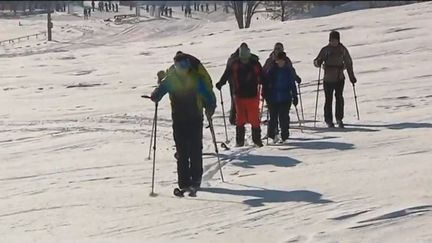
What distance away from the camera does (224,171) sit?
1108 centimetres

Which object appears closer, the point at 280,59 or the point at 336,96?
the point at 280,59

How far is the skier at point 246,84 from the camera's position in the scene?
1246 centimetres

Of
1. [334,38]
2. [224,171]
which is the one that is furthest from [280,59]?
[224,171]

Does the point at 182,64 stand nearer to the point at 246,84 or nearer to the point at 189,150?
the point at 189,150

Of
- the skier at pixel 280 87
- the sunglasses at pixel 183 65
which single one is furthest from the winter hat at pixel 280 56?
the sunglasses at pixel 183 65

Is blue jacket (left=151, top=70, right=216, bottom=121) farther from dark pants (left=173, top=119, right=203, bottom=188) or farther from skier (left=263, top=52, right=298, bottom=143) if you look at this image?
skier (left=263, top=52, right=298, bottom=143)

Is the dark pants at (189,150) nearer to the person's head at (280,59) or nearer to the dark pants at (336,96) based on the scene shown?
the person's head at (280,59)

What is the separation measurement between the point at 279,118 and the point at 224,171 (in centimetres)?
245

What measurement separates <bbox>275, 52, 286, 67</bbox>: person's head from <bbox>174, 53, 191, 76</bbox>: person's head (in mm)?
3559

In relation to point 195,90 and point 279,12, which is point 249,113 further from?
point 279,12

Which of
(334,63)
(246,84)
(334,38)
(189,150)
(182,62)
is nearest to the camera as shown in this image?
(182,62)

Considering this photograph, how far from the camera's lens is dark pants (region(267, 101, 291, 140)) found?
517 inches

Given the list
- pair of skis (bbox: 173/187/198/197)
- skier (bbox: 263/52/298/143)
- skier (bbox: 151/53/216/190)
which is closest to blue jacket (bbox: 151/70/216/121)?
skier (bbox: 151/53/216/190)

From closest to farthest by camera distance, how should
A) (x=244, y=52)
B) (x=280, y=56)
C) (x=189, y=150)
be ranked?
(x=189, y=150)
(x=244, y=52)
(x=280, y=56)
